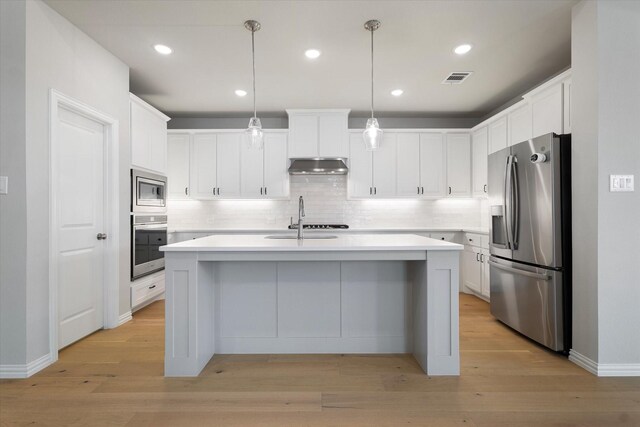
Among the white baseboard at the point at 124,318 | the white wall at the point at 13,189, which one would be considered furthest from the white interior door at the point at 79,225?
the white wall at the point at 13,189

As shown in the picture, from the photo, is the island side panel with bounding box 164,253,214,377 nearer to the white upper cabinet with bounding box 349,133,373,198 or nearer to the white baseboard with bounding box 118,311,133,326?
the white baseboard with bounding box 118,311,133,326

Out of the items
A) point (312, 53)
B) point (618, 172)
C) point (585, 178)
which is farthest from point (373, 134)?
point (618, 172)

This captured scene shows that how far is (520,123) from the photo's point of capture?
3.77 metres

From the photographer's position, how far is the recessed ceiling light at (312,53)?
3.25 metres

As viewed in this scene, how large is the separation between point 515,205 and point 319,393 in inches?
92.3

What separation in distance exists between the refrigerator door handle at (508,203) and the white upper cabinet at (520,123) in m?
0.70

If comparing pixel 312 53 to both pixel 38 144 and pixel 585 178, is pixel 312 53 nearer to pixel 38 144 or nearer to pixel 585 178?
pixel 38 144

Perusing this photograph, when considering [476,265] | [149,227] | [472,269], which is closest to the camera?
[149,227]

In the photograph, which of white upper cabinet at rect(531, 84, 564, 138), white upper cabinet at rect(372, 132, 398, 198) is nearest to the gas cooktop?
white upper cabinet at rect(372, 132, 398, 198)

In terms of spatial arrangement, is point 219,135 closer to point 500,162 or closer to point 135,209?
point 135,209

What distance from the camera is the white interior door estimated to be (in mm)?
2793

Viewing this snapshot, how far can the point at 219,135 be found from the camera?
5207 mm

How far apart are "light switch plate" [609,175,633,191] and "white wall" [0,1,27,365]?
4.06 metres

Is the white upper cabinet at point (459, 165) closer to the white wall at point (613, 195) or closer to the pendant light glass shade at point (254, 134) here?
the white wall at point (613, 195)
